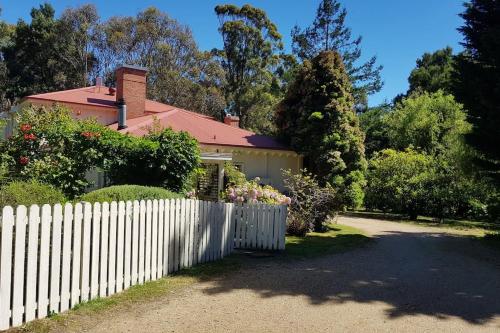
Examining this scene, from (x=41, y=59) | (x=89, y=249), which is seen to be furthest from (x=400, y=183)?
(x=41, y=59)

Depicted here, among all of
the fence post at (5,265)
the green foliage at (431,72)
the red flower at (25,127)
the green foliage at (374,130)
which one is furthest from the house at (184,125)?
the green foliage at (431,72)

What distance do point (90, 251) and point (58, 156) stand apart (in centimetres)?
722

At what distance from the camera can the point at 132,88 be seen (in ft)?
70.5

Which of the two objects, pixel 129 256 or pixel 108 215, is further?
pixel 129 256

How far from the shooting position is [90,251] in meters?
5.75

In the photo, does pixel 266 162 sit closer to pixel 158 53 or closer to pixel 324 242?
pixel 324 242

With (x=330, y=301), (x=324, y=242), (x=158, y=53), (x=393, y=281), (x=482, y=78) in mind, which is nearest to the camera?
(x=330, y=301)

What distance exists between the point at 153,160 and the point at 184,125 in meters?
7.39

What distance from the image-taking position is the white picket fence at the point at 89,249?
468cm

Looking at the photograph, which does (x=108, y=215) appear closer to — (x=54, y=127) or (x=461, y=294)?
(x=461, y=294)

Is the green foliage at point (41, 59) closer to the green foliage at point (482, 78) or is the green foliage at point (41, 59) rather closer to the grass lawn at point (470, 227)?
the grass lawn at point (470, 227)

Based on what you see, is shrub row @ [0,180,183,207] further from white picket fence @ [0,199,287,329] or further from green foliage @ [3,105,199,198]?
green foliage @ [3,105,199,198]

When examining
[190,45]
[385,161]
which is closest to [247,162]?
[385,161]

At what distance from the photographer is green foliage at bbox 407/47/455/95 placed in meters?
48.1
